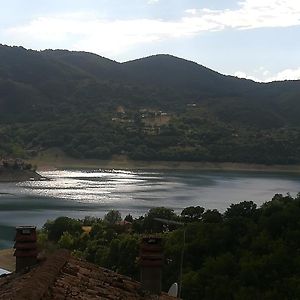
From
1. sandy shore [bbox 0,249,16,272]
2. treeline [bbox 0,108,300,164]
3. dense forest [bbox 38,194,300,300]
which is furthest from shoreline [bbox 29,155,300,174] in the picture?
dense forest [bbox 38,194,300,300]

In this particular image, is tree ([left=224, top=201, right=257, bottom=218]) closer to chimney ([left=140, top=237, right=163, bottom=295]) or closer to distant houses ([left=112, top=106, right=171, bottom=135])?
chimney ([left=140, top=237, right=163, bottom=295])

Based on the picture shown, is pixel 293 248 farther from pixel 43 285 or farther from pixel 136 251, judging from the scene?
pixel 43 285

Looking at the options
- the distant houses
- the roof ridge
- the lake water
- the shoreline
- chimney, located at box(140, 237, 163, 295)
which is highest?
the distant houses

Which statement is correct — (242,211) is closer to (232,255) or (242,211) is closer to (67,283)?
(232,255)

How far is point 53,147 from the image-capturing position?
112125 mm

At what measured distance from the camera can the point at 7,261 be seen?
90.3 ft

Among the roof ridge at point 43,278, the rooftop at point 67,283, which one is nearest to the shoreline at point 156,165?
the rooftop at point 67,283

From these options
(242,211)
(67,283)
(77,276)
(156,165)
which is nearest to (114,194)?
(242,211)

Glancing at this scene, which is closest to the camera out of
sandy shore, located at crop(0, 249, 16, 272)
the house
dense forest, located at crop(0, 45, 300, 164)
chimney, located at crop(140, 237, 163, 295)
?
the house

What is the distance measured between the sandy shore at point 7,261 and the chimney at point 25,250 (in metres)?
20.9

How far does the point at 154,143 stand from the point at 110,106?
42556mm

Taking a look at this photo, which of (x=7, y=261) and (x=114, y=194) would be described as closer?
→ (x=7, y=261)

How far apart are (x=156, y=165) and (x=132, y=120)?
3228 cm

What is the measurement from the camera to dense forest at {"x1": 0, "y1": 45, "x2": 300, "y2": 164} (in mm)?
110300
